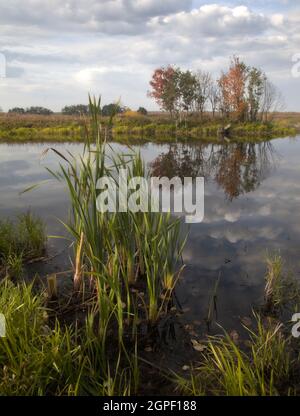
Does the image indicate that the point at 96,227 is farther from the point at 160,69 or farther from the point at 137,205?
the point at 160,69

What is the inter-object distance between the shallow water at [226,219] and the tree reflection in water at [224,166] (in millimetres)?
31

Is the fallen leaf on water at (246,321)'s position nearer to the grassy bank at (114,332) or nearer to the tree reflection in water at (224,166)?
the grassy bank at (114,332)

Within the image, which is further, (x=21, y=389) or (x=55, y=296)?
(x=55, y=296)

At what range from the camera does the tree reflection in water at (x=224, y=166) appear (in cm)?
1133

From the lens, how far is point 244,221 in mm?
7152

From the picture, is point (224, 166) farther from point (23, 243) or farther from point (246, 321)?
point (246, 321)

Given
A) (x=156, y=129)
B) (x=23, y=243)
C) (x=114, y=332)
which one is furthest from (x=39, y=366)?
(x=156, y=129)

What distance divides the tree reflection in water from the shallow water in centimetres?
3

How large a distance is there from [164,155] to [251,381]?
1596 centimetres

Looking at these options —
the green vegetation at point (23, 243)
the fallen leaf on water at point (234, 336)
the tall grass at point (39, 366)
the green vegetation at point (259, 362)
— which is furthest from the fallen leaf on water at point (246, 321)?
the green vegetation at point (23, 243)

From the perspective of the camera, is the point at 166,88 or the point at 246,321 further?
the point at 166,88

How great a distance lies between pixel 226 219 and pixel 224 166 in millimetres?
7744

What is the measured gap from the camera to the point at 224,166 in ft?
48.0
